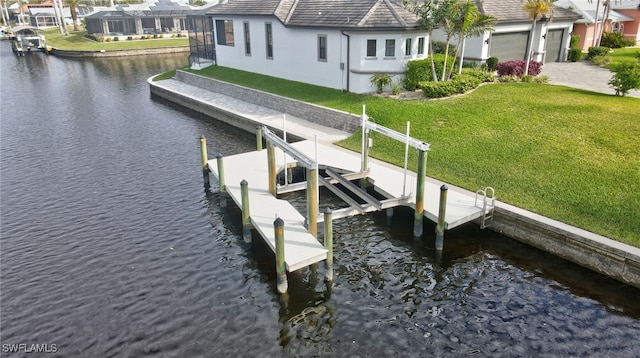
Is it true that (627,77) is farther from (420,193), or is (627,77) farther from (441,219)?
(441,219)

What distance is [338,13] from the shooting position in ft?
99.3

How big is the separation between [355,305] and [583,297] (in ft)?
19.9

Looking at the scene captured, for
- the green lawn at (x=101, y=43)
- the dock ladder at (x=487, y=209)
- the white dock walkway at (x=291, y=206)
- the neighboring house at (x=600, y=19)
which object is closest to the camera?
the white dock walkway at (x=291, y=206)

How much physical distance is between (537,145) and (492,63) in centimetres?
1396

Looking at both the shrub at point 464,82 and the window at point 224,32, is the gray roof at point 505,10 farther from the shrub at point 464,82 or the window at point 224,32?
the window at point 224,32

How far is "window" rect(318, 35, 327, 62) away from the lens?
30.9 metres

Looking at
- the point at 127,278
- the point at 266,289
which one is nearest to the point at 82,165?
the point at 127,278

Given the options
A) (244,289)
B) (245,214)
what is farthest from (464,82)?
(244,289)

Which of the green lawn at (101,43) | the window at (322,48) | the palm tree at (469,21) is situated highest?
the palm tree at (469,21)

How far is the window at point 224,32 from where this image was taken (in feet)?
133

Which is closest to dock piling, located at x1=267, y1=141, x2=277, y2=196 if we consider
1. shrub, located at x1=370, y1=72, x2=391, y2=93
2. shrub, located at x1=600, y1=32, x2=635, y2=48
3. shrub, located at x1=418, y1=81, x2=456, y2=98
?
shrub, located at x1=418, y1=81, x2=456, y2=98

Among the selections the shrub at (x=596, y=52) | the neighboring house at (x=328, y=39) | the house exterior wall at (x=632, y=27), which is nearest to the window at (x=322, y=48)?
the neighboring house at (x=328, y=39)

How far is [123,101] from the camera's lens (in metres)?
37.5

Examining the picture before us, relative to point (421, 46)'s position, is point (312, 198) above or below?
below
